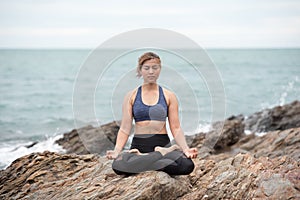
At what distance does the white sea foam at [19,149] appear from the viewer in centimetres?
1388

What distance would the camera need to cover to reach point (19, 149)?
50.9 feet

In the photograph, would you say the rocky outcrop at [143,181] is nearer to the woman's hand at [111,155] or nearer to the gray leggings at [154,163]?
the gray leggings at [154,163]

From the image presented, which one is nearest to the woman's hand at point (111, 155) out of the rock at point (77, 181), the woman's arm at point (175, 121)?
the rock at point (77, 181)

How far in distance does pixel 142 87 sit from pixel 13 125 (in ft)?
59.4

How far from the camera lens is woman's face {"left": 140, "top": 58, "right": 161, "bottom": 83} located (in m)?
5.66

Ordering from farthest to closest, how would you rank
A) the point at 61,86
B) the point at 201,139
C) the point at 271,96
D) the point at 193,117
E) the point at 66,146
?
1. the point at 61,86
2. the point at 271,96
3. the point at 66,146
4. the point at 201,139
5. the point at 193,117

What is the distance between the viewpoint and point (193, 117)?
6.86m

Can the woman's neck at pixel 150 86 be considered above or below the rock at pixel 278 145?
above

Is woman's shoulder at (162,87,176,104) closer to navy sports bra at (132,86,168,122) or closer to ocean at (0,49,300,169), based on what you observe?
navy sports bra at (132,86,168,122)

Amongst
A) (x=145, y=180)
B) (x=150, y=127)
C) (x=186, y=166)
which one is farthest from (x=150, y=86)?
(x=145, y=180)

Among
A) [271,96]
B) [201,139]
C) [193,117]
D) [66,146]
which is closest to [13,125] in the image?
[66,146]

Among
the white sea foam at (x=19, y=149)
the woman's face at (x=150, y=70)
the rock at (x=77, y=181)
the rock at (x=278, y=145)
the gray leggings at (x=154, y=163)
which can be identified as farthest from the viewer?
the white sea foam at (x=19, y=149)

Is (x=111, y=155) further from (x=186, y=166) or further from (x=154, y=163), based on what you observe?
(x=186, y=166)

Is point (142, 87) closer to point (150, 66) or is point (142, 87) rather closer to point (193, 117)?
point (150, 66)
